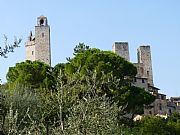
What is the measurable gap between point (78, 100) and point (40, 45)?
187ft

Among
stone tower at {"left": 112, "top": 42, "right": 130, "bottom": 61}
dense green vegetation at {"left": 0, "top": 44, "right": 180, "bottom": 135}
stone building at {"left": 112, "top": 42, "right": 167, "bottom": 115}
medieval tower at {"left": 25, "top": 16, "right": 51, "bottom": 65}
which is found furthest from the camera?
medieval tower at {"left": 25, "top": 16, "right": 51, "bottom": 65}

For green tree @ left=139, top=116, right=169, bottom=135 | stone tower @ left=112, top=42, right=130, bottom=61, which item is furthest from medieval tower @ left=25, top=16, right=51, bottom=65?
green tree @ left=139, top=116, right=169, bottom=135

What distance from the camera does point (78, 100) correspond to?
34.8 feet

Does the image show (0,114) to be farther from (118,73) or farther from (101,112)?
(118,73)

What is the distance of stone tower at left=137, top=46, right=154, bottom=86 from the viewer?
6756 centimetres

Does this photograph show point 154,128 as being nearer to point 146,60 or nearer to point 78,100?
point 78,100

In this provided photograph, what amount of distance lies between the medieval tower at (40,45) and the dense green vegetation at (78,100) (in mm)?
19420

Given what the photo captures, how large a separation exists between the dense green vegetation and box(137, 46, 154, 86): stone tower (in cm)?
2152

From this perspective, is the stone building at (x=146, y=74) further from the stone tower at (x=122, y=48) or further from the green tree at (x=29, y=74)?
the green tree at (x=29, y=74)

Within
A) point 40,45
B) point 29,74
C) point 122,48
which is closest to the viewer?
point 29,74

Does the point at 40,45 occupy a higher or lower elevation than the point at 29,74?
higher

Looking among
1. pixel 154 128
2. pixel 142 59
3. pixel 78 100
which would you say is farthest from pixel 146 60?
pixel 78 100

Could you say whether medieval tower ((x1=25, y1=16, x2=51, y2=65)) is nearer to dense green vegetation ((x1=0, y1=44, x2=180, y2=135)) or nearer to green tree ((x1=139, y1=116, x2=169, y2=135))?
dense green vegetation ((x1=0, y1=44, x2=180, y2=135))

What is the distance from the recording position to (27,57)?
68.4 metres
